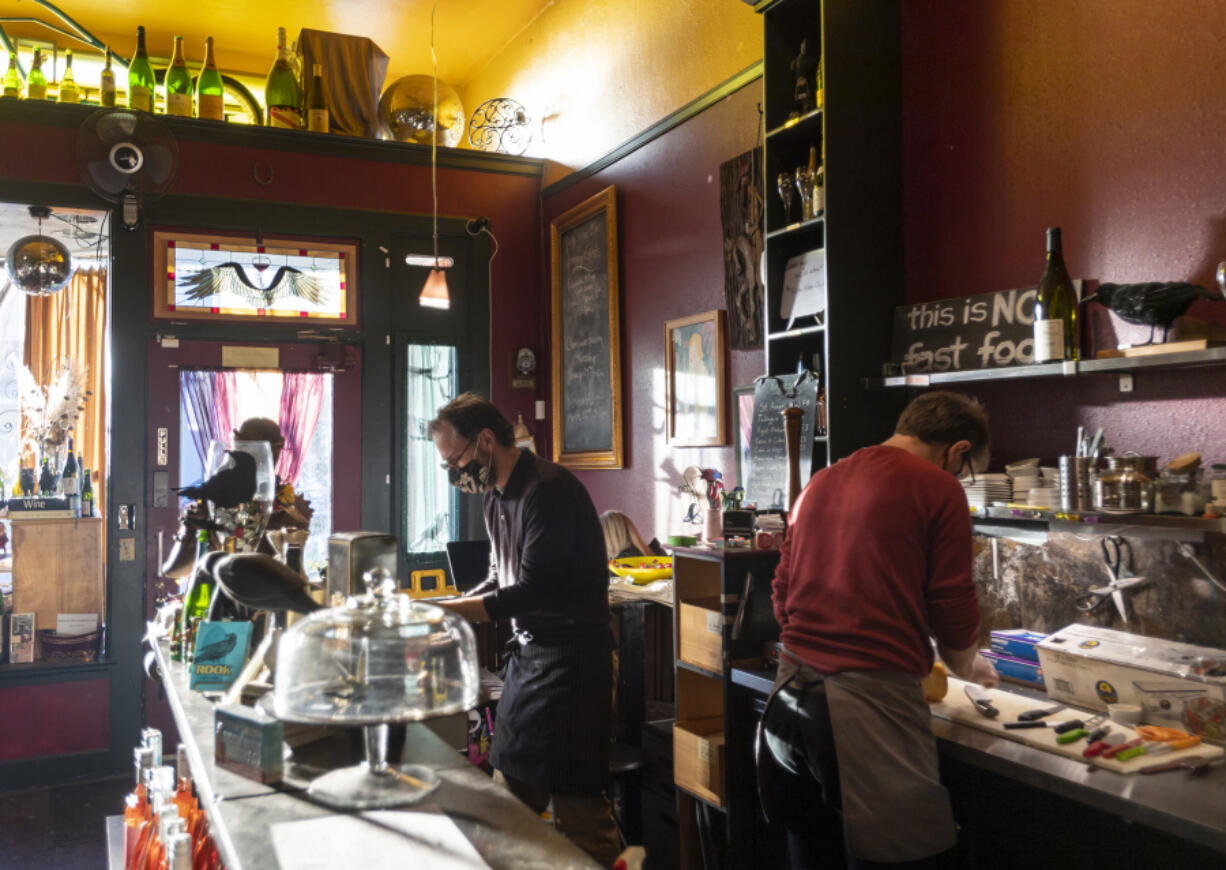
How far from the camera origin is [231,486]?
94.7 inches

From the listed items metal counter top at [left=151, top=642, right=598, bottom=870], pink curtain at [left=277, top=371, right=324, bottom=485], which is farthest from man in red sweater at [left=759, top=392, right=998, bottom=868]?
pink curtain at [left=277, top=371, right=324, bottom=485]

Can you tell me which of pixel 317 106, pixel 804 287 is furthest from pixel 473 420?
pixel 317 106

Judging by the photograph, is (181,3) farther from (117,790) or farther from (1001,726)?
(1001,726)

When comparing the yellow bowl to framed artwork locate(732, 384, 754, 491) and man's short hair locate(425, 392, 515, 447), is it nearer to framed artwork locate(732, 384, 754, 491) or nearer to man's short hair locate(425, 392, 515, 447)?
framed artwork locate(732, 384, 754, 491)

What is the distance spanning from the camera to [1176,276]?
2.56m

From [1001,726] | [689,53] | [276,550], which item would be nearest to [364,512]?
[689,53]

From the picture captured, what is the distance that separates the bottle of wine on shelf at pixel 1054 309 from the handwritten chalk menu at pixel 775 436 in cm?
81

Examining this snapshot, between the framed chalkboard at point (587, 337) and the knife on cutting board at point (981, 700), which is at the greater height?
the framed chalkboard at point (587, 337)

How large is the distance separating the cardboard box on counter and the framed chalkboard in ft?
9.61

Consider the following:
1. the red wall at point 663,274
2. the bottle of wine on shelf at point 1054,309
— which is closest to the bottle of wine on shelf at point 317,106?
the red wall at point 663,274

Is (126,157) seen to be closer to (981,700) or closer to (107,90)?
(107,90)

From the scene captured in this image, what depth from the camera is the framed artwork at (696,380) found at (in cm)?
435

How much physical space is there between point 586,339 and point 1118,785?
13.0ft

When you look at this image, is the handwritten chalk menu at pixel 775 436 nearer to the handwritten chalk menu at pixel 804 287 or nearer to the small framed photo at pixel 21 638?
the handwritten chalk menu at pixel 804 287
